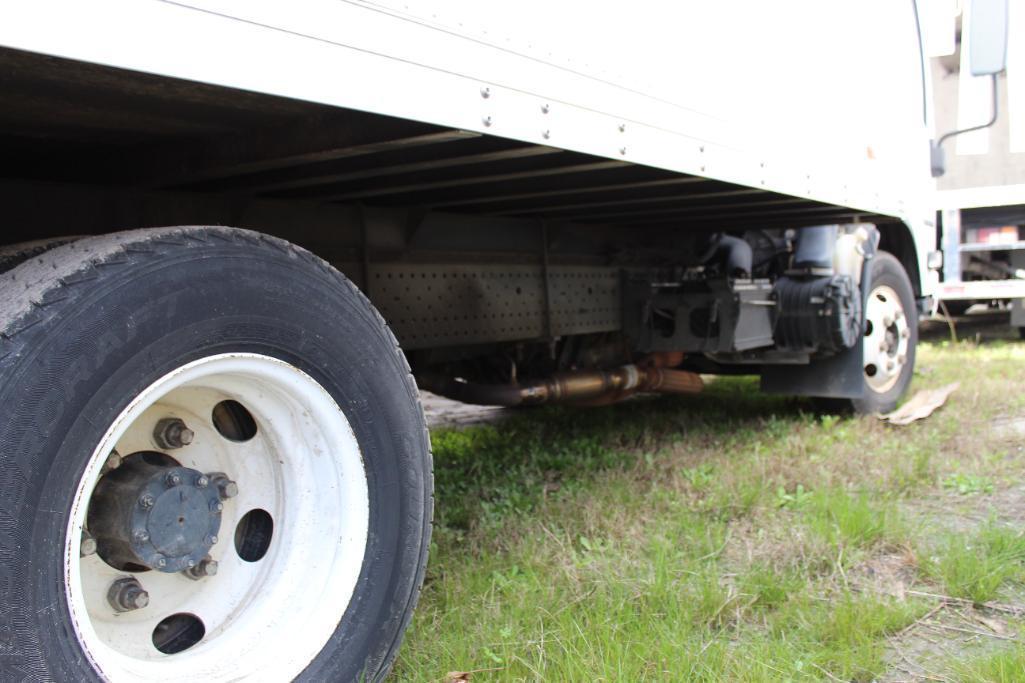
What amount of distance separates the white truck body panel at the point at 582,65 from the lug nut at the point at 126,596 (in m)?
1.02

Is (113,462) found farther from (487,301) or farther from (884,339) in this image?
(884,339)

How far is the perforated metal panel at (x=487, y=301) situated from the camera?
10.9 ft

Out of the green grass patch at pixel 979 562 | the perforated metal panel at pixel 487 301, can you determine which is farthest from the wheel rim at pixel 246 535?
the green grass patch at pixel 979 562

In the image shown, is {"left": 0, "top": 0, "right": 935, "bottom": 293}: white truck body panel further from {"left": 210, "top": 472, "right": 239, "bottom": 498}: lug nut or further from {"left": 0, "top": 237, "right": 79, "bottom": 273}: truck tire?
{"left": 210, "top": 472, "right": 239, "bottom": 498}: lug nut

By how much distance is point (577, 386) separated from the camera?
4578mm

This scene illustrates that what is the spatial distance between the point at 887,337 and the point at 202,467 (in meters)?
5.00

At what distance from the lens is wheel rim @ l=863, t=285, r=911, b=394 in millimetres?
5613

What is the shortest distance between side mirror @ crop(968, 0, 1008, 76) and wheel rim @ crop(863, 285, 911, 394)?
152cm

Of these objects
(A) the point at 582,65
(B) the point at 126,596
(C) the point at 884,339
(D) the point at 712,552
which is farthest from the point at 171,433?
(C) the point at 884,339

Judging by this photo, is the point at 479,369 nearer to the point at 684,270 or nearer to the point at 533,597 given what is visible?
the point at 684,270

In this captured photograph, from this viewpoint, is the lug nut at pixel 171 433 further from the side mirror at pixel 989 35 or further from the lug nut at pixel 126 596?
the side mirror at pixel 989 35

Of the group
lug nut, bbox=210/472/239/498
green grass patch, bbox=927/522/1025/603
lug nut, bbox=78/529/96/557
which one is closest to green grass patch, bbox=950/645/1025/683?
green grass patch, bbox=927/522/1025/603

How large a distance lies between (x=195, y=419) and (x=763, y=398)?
17.6 feet

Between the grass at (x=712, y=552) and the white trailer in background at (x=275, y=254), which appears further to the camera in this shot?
the grass at (x=712, y=552)
